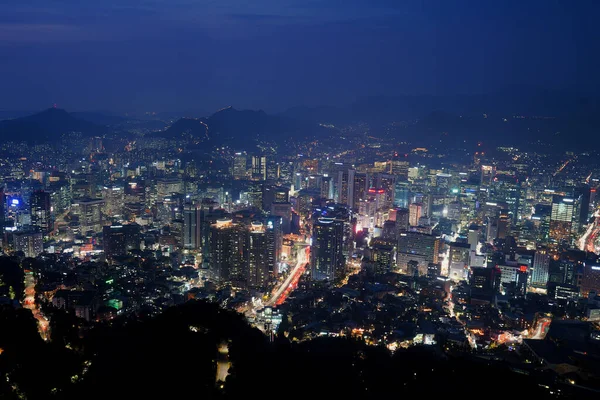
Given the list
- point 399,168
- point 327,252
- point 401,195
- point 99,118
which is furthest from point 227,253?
point 99,118

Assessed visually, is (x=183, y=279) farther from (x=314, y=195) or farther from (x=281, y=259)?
(x=314, y=195)

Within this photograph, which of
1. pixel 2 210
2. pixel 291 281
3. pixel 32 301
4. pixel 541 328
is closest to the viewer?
pixel 541 328

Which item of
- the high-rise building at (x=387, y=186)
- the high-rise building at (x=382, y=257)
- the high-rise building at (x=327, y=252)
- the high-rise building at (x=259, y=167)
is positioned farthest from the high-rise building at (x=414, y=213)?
the high-rise building at (x=259, y=167)

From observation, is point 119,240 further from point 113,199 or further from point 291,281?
point 113,199

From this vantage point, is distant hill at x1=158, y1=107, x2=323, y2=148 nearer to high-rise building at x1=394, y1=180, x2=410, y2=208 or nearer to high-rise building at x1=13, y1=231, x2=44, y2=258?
high-rise building at x1=394, y1=180, x2=410, y2=208

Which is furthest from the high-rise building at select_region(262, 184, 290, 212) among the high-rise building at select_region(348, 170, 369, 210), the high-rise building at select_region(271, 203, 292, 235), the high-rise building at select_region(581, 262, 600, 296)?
the high-rise building at select_region(581, 262, 600, 296)

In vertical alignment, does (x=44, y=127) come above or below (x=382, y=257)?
above
